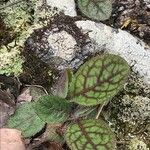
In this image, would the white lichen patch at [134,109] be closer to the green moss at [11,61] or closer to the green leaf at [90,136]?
the green leaf at [90,136]

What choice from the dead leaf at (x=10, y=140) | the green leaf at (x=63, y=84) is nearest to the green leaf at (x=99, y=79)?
the green leaf at (x=63, y=84)

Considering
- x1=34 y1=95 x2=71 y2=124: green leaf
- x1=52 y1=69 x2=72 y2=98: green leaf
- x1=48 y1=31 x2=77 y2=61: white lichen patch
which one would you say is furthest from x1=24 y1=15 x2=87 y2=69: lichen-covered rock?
x1=34 y1=95 x2=71 y2=124: green leaf

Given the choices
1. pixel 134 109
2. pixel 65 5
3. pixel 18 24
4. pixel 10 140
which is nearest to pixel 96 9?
pixel 65 5

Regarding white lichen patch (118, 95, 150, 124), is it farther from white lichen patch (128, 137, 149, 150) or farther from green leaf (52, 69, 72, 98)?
green leaf (52, 69, 72, 98)

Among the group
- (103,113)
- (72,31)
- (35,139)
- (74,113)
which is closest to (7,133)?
(35,139)

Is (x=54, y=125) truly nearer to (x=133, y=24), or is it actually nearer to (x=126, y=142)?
(x=126, y=142)

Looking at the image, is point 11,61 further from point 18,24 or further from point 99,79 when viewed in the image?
point 99,79
